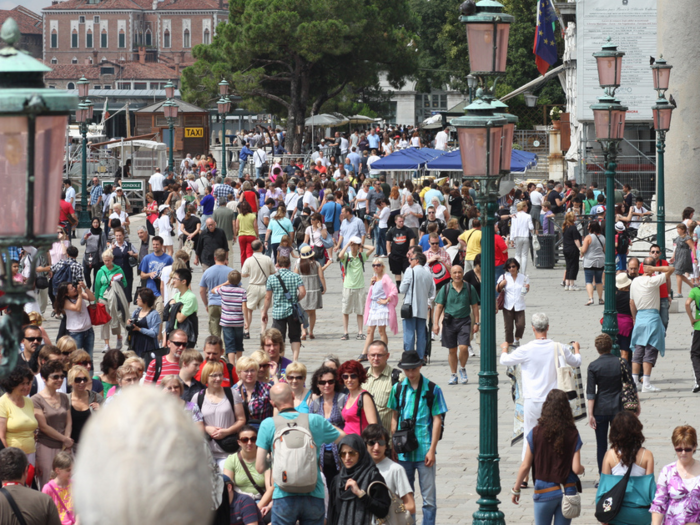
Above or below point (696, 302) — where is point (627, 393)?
below

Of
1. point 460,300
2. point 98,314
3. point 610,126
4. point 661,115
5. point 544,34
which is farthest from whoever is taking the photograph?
point 544,34

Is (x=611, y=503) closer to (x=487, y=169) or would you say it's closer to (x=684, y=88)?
(x=487, y=169)

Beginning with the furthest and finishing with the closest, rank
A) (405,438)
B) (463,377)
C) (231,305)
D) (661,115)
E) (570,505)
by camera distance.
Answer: (661,115) < (463,377) < (231,305) < (405,438) < (570,505)

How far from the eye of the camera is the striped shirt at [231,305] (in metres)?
13.3

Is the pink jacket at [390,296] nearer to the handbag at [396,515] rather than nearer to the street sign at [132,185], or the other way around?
the handbag at [396,515]

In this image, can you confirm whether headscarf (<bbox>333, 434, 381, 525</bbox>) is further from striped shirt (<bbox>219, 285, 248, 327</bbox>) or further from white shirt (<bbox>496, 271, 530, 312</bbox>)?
white shirt (<bbox>496, 271, 530, 312</bbox>)

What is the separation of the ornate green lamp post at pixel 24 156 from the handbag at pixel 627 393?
7.09 meters

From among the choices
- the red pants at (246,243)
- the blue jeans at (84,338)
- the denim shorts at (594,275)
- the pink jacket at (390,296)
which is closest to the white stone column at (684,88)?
the denim shorts at (594,275)

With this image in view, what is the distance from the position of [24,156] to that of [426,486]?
217 inches

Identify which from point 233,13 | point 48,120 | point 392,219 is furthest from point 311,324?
point 233,13

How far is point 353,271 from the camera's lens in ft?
53.7

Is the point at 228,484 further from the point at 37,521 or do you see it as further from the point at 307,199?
the point at 307,199

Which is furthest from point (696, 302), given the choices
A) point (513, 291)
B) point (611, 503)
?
point (611, 503)

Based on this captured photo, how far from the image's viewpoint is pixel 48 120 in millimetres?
3418
